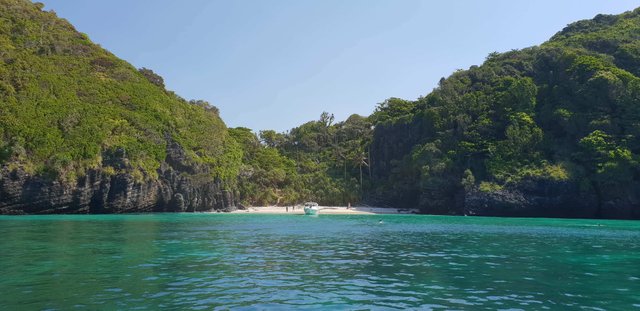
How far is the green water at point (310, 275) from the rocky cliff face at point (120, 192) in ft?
113

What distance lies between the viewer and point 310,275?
15.7 meters

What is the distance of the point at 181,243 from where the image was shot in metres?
25.8

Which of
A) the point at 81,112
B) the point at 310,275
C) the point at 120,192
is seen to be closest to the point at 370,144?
the point at 120,192

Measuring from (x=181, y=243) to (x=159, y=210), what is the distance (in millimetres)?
48338

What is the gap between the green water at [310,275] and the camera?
11513mm

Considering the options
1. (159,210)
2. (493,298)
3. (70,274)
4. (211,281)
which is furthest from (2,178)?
(493,298)

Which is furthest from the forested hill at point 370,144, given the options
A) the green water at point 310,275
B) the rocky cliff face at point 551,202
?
the green water at point 310,275

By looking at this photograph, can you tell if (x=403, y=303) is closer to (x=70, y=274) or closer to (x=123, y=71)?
(x=70, y=274)

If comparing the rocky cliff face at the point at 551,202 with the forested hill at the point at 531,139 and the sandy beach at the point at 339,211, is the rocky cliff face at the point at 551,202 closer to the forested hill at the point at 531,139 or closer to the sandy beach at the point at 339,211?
the forested hill at the point at 531,139

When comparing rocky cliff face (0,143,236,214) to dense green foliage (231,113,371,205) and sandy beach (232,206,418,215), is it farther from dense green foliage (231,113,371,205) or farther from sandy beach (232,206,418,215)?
dense green foliage (231,113,371,205)

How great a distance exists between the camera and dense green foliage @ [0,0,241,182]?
59.1 meters

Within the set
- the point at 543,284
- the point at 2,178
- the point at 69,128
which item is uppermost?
the point at 69,128

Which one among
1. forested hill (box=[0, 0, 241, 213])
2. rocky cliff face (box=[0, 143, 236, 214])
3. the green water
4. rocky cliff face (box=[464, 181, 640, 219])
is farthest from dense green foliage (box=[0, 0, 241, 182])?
rocky cliff face (box=[464, 181, 640, 219])

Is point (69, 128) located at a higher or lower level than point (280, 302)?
higher
